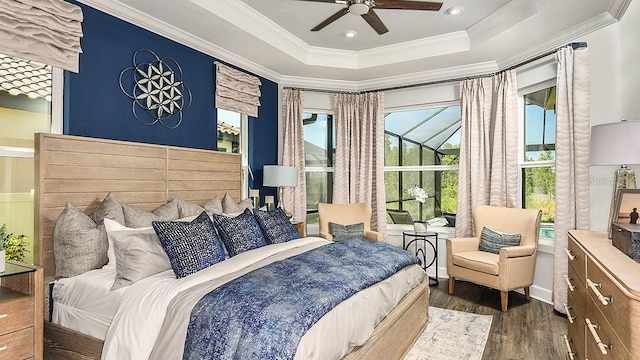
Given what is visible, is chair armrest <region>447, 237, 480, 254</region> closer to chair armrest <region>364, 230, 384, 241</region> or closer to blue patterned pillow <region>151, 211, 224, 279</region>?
chair armrest <region>364, 230, 384, 241</region>

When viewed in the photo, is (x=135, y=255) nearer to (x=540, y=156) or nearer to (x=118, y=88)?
(x=118, y=88)

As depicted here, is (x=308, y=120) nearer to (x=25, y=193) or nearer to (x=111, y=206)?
(x=111, y=206)

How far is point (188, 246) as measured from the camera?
246cm

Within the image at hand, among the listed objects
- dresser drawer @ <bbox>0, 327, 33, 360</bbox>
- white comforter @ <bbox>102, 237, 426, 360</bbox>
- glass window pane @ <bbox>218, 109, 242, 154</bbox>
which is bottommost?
dresser drawer @ <bbox>0, 327, 33, 360</bbox>

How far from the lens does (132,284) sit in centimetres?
227

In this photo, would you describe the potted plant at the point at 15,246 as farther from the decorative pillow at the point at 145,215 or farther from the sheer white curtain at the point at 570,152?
the sheer white curtain at the point at 570,152

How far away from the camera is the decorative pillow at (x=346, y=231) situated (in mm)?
4754

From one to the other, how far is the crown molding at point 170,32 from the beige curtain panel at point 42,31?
0.24 meters

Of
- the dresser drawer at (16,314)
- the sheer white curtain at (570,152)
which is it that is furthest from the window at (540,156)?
the dresser drawer at (16,314)

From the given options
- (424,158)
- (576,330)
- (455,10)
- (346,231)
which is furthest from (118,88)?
(424,158)

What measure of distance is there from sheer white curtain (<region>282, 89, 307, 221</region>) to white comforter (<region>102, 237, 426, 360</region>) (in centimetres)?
280

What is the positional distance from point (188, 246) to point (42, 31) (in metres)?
1.82

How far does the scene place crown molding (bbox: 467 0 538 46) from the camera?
345 centimetres

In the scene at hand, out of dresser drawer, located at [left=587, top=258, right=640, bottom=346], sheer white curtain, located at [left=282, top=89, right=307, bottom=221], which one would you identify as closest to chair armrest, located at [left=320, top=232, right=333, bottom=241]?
sheer white curtain, located at [left=282, top=89, right=307, bottom=221]
